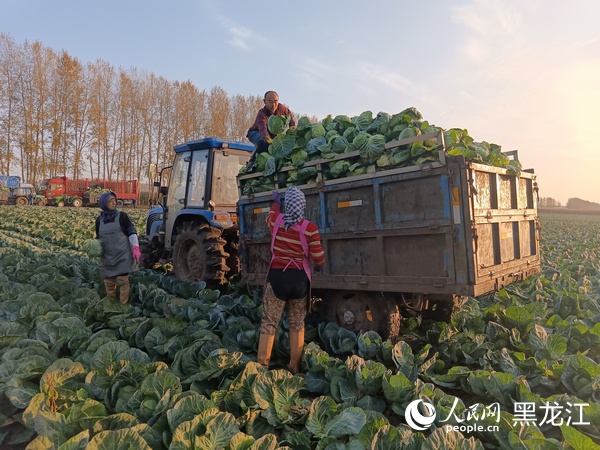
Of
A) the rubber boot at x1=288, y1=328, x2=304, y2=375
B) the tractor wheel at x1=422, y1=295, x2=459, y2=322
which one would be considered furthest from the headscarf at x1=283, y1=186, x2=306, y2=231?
the tractor wheel at x1=422, y1=295, x2=459, y2=322

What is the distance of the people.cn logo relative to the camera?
2902mm

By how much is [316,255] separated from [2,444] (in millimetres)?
2731

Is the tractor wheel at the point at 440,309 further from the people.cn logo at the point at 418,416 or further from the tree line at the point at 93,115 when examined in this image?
the tree line at the point at 93,115

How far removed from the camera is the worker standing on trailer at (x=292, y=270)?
3.97 m

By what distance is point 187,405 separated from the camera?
2.80 meters

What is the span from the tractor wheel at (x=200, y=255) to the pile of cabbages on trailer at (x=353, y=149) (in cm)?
132

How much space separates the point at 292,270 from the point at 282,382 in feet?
3.56

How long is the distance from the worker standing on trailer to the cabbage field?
0.24 m

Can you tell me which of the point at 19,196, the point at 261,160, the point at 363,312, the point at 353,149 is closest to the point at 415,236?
the point at 363,312

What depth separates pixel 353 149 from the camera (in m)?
4.82

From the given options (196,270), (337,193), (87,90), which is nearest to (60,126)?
(87,90)

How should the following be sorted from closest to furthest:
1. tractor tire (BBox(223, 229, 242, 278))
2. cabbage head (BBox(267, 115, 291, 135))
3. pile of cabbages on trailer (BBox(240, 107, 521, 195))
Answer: pile of cabbages on trailer (BBox(240, 107, 521, 195)) → cabbage head (BBox(267, 115, 291, 135)) → tractor tire (BBox(223, 229, 242, 278))

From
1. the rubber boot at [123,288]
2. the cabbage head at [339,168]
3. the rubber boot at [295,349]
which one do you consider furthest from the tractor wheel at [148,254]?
the rubber boot at [295,349]

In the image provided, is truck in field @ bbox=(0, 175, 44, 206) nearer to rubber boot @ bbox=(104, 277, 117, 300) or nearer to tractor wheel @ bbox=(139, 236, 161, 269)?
tractor wheel @ bbox=(139, 236, 161, 269)
